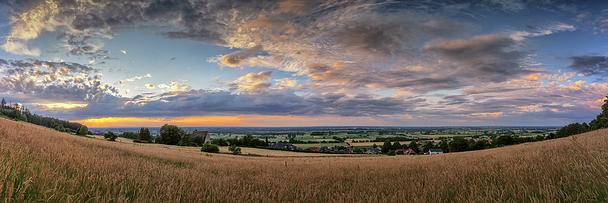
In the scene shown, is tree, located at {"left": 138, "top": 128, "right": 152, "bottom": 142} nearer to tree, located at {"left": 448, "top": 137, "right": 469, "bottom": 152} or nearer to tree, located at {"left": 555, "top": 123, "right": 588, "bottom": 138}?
tree, located at {"left": 448, "top": 137, "right": 469, "bottom": 152}

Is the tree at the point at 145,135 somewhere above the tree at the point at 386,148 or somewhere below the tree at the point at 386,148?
above

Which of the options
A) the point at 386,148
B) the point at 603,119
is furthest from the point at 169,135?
the point at 603,119

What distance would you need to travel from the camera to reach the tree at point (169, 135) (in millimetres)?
105062

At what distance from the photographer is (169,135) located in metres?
105

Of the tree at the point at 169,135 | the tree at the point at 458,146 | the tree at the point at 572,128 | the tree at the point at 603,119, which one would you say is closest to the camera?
the tree at the point at 603,119

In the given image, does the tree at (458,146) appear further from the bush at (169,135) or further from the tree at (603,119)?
the bush at (169,135)

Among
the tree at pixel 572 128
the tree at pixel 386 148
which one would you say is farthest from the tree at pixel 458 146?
the tree at pixel 572 128

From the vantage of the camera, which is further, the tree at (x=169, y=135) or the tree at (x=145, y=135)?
the tree at (x=145, y=135)

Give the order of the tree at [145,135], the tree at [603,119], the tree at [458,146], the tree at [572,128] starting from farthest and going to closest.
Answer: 1. the tree at [145,135]
2. the tree at [458,146]
3. the tree at [572,128]
4. the tree at [603,119]

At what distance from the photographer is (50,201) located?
4949mm

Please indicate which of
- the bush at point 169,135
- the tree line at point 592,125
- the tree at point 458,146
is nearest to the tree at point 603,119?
the tree line at point 592,125

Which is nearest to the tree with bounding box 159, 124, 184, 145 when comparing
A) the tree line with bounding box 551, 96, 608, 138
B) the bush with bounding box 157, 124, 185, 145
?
the bush with bounding box 157, 124, 185, 145

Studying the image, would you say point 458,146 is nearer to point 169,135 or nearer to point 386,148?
point 386,148

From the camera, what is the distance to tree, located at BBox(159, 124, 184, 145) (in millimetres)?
105062
